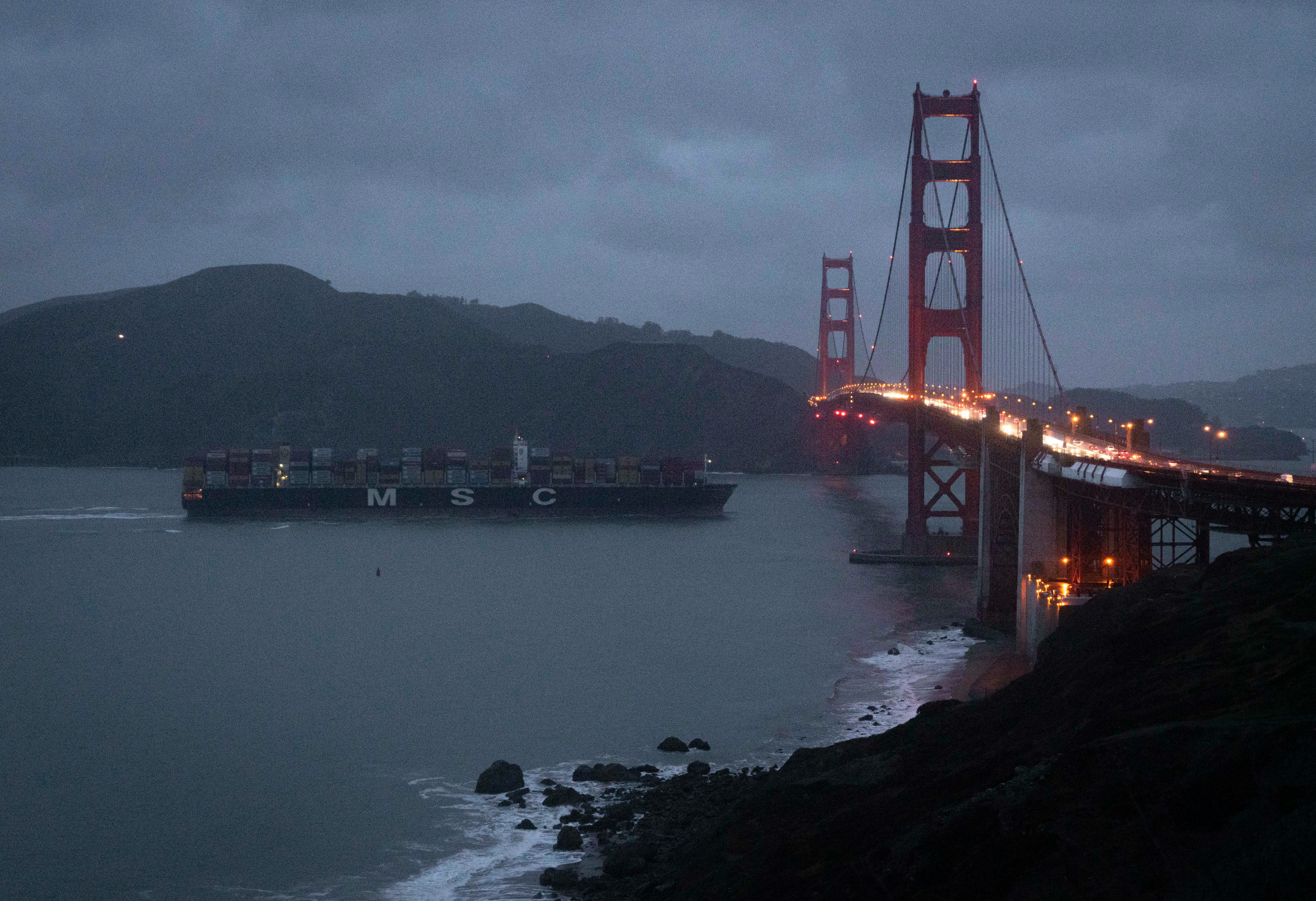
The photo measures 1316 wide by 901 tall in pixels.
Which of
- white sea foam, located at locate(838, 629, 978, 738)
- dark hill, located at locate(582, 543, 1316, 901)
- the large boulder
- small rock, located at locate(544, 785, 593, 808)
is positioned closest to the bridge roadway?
dark hill, located at locate(582, 543, 1316, 901)

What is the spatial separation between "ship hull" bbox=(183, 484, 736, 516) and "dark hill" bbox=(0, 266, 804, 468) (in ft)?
116

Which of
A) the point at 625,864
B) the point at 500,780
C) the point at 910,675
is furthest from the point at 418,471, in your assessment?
the point at 625,864

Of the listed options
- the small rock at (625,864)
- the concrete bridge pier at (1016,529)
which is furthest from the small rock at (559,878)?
the concrete bridge pier at (1016,529)

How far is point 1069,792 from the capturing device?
5.41 meters

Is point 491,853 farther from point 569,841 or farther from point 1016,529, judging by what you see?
point 1016,529

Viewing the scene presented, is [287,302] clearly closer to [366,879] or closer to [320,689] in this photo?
[320,689]

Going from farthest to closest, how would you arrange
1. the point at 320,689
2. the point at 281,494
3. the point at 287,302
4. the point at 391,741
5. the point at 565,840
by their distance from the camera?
the point at 287,302
the point at 281,494
the point at 320,689
the point at 391,741
the point at 565,840

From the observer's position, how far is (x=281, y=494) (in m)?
44.6

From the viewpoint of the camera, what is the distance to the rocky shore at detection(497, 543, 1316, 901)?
466 cm

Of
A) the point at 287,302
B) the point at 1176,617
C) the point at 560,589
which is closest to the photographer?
the point at 1176,617

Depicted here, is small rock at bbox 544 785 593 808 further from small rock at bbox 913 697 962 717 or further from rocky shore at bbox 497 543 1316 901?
small rock at bbox 913 697 962 717

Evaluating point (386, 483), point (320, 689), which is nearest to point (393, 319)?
point (386, 483)

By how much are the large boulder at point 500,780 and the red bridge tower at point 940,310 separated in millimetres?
17480

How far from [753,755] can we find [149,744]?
24.2ft
